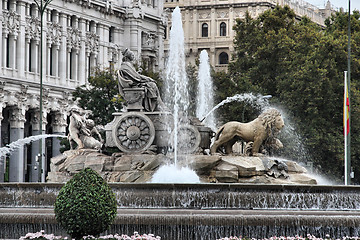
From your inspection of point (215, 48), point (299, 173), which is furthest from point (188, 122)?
point (215, 48)

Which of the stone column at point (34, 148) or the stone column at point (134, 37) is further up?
the stone column at point (134, 37)

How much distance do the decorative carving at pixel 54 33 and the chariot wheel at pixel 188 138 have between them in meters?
51.4

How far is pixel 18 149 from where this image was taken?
71.8 meters

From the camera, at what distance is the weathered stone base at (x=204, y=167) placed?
1104 inches

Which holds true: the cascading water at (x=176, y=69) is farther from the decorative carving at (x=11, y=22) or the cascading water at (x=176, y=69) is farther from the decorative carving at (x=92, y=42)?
the decorative carving at (x=92, y=42)

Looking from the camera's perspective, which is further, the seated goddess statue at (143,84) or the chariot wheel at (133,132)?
the seated goddess statue at (143,84)

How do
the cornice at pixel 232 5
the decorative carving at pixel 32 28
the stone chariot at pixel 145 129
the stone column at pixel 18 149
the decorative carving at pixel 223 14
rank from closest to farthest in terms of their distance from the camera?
the stone chariot at pixel 145 129 → the stone column at pixel 18 149 → the decorative carving at pixel 32 28 → the cornice at pixel 232 5 → the decorative carving at pixel 223 14

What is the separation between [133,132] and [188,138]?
5.34 ft

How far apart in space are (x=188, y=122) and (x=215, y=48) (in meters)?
90.8

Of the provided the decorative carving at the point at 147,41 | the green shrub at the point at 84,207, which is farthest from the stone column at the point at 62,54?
the green shrub at the point at 84,207

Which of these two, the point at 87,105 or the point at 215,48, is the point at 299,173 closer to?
the point at 87,105

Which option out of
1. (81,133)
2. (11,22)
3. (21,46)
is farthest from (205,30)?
(81,133)

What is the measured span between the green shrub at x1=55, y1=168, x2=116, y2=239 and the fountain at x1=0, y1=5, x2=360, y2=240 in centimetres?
267

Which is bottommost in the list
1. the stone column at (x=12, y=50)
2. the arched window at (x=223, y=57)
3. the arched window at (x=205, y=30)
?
the stone column at (x=12, y=50)
